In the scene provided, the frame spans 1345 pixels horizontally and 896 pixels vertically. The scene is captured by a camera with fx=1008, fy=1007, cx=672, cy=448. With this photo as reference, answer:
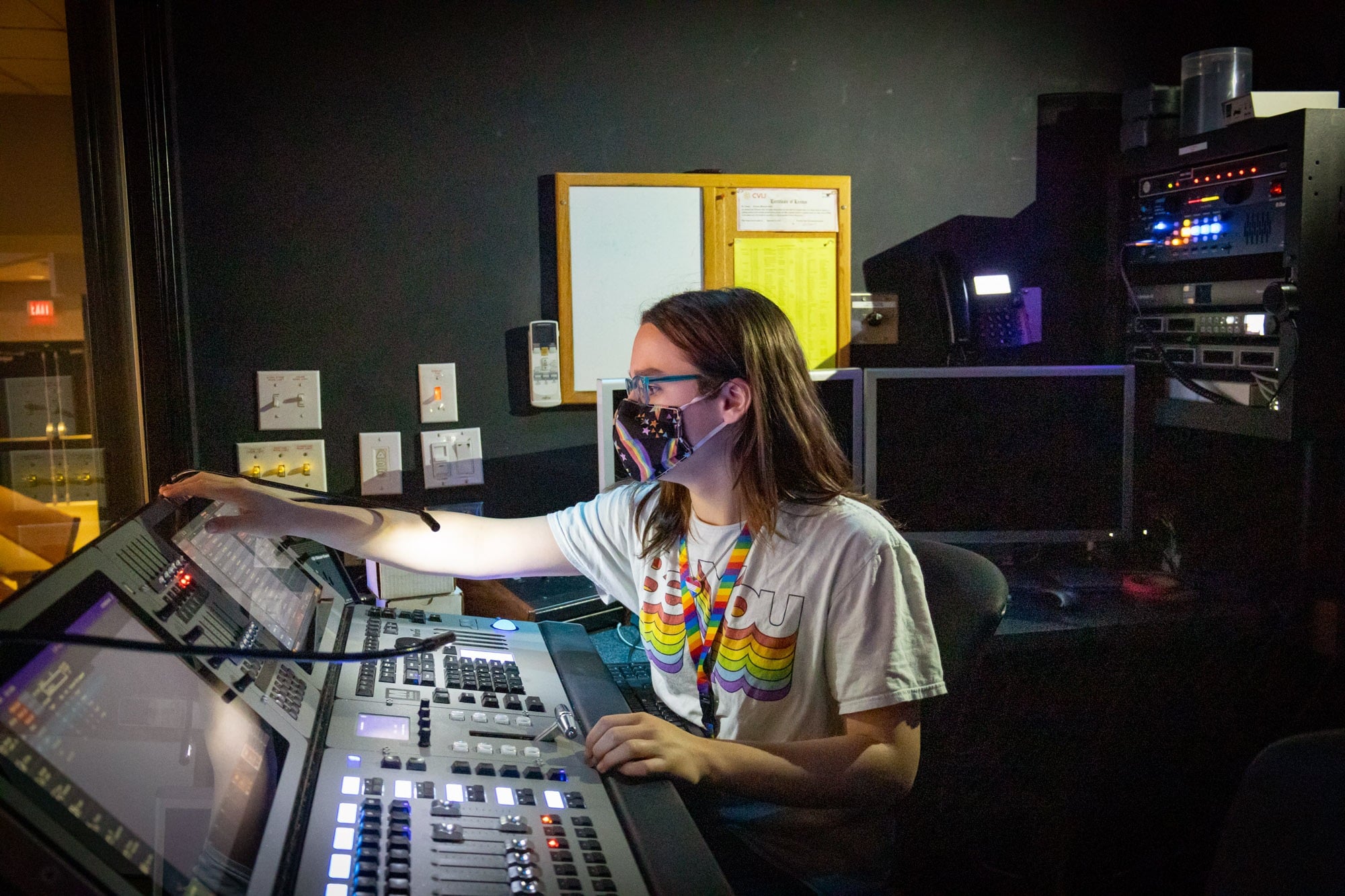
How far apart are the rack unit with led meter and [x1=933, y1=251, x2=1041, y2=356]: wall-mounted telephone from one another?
11.5 inches

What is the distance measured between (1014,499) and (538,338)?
1.14m

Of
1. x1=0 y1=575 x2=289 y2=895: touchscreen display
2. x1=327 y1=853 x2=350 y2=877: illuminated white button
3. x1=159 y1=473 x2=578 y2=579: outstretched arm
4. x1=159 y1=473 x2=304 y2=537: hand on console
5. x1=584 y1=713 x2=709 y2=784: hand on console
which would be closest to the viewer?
x1=0 y1=575 x2=289 y2=895: touchscreen display

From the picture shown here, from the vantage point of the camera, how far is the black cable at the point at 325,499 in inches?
54.9

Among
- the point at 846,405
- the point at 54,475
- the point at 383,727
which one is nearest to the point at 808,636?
the point at 383,727

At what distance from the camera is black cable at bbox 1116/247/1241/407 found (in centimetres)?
228

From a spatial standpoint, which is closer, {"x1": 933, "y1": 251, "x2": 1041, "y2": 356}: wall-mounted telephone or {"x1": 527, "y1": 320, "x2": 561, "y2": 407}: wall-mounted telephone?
{"x1": 527, "y1": 320, "x2": 561, "y2": 407}: wall-mounted telephone

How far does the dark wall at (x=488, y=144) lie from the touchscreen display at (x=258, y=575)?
840 millimetres

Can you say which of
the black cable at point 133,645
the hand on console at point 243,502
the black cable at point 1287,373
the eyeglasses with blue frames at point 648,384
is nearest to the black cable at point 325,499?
the hand on console at point 243,502

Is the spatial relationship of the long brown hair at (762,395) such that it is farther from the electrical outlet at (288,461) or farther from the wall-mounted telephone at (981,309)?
the wall-mounted telephone at (981,309)

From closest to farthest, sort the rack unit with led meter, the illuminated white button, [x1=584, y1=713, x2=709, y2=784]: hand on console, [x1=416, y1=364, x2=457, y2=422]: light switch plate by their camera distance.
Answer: the illuminated white button → [x1=584, y1=713, x2=709, y2=784]: hand on console → the rack unit with led meter → [x1=416, y1=364, x2=457, y2=422]: light switch plate

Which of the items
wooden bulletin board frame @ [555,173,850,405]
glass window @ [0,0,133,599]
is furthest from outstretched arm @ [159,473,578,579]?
glass window @ [0,0,133,599]

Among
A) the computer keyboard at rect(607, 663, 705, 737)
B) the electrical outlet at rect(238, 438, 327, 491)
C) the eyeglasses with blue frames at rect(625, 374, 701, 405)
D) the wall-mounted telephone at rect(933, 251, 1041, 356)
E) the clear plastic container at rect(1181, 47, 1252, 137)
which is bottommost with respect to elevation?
the computer keyboard at rect(607, 663, 705, 737)

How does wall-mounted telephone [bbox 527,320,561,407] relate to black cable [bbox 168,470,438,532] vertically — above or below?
above

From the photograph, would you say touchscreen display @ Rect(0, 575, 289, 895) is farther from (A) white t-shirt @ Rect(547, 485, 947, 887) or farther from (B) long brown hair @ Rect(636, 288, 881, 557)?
(B) long brown hair @ Rect(636, 288, 881, 557)
